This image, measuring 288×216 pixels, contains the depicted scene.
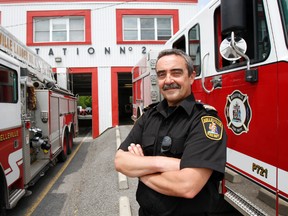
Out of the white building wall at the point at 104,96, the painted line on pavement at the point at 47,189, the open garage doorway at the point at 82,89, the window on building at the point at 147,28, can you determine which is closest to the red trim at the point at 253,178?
the painted line on pavement at the point at 47,189

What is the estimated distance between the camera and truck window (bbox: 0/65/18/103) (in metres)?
4.01

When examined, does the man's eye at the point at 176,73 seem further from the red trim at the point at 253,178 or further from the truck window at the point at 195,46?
the truck window at the point at 195,46

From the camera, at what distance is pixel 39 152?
6.34m

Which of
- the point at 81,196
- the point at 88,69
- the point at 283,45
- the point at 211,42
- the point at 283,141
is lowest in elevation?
the point at 81,196

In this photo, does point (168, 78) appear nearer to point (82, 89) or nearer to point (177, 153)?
point (177, 153)

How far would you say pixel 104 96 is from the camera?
14.2 metres

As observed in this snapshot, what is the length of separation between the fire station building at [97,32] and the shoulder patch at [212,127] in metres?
12.5

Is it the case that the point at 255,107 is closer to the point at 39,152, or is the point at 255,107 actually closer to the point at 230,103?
the point at 230,103

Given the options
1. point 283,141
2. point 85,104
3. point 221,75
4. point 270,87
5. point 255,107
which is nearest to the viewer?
point 283,141

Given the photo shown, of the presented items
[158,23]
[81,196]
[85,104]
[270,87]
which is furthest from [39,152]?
[85,104]

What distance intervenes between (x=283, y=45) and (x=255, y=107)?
573 millimetres

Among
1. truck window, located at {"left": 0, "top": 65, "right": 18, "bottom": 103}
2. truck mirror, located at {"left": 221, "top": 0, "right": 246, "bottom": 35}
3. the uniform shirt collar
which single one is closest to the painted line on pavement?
truck window, located at {"left": 0, "top": 65, "right": 18, "bottom": 103}

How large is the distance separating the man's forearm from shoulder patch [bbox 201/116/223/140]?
0.78 feet

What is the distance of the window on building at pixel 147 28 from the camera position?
14281 millimetres
